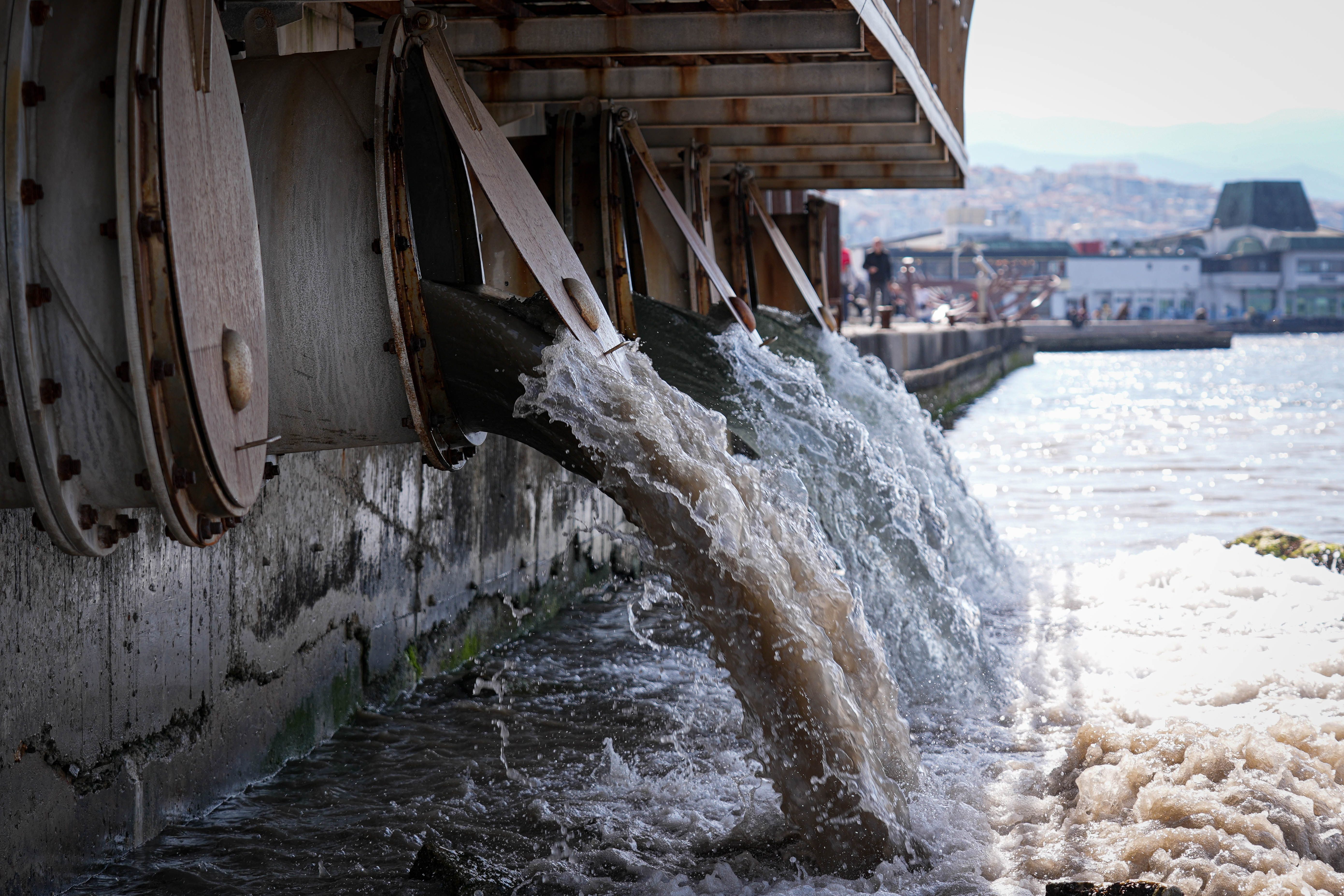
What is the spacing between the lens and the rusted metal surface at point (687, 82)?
24.7 ft

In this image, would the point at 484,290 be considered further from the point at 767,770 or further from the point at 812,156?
the point at 812,156

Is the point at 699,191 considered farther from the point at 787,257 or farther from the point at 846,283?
the point at 846,283

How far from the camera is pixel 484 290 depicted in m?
4.38

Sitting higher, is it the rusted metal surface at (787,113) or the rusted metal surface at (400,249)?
the rusted metal surface at (787,113)

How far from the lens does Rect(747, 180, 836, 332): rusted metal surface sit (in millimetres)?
10617

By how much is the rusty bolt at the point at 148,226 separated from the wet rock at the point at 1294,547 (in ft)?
30.5

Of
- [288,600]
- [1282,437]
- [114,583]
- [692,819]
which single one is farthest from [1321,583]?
[1282,437]

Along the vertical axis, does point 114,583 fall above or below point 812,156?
below

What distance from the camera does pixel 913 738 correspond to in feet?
19.0

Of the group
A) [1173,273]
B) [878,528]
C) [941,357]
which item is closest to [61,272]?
[878,528]

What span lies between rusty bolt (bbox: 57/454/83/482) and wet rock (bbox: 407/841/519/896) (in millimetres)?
1848

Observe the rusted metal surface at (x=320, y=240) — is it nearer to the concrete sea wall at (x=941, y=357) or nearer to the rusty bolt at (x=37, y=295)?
the rusty bolt at (x=37, y=295)

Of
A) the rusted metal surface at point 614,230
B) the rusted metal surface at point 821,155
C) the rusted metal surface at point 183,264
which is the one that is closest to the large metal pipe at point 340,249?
the rusted metal surface at point 183,264

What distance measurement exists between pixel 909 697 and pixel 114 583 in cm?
370
